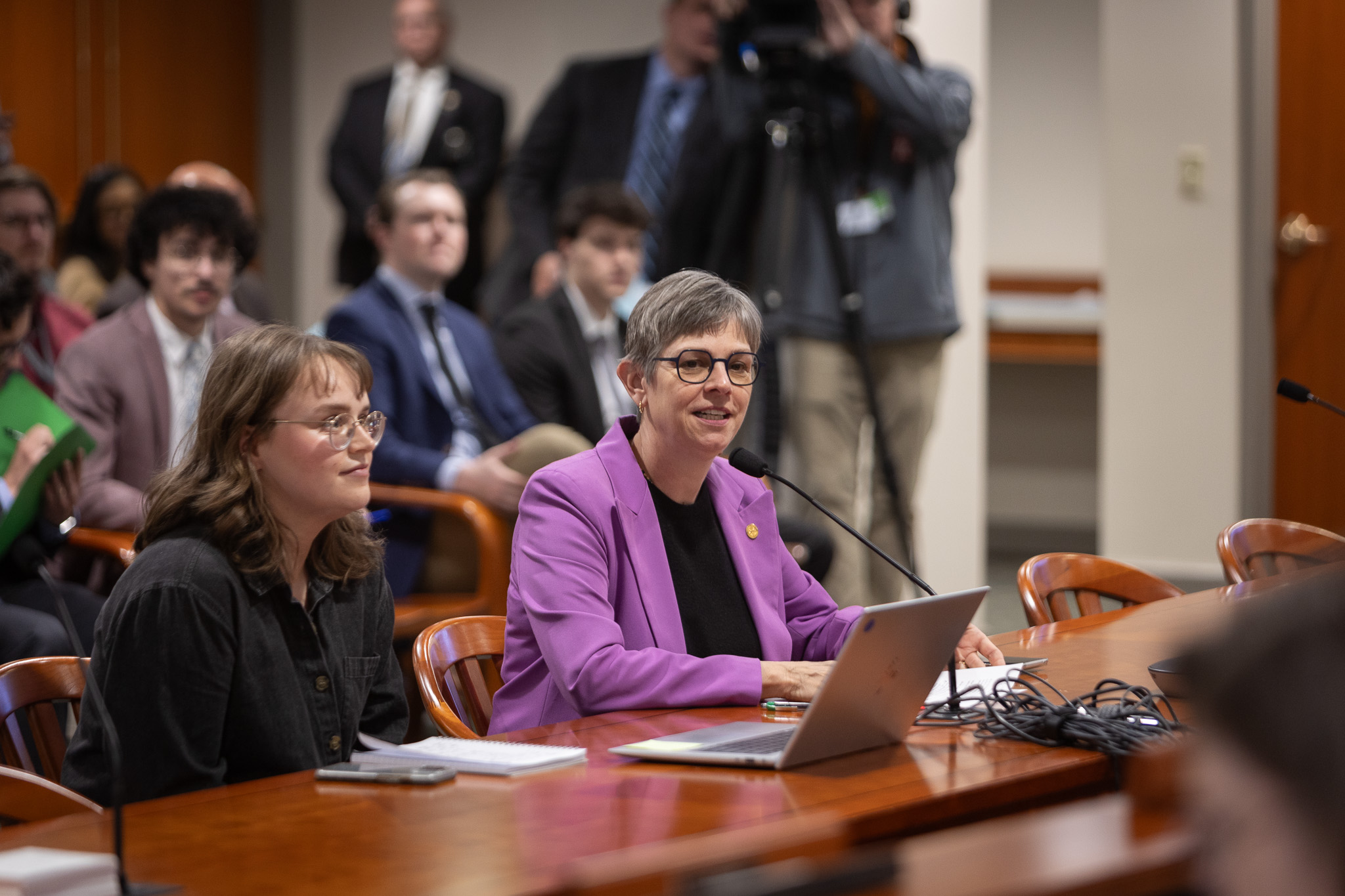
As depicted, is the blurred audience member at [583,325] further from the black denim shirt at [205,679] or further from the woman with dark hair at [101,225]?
the black denim shirt at [205,679]

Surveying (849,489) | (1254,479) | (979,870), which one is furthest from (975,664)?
(1254,479)

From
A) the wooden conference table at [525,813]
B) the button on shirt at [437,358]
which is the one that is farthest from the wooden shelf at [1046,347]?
the wooden conference table at [525,813]

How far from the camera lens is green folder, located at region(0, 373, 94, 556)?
2.73 meters

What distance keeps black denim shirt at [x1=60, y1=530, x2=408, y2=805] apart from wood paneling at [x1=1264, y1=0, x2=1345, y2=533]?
4.23 meters

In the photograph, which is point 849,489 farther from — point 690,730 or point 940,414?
point 690,730

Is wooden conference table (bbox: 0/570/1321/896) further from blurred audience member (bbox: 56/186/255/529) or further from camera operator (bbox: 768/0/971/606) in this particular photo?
camera operator (bbox: 768/0/971/606)

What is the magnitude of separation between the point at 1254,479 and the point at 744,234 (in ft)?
7.40

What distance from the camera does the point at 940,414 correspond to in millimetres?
4566

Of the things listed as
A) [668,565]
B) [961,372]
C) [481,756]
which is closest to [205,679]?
[481,756]

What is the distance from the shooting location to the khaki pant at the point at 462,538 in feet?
10.9

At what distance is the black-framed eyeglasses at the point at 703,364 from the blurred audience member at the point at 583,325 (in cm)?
168

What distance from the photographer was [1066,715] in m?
1.59

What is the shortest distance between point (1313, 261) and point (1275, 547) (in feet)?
8.50

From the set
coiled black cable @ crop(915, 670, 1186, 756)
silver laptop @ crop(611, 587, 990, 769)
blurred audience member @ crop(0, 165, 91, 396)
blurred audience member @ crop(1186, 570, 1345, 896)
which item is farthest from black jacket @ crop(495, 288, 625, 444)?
blurred audience member @ crop(1186, 570, 1345, 896)
